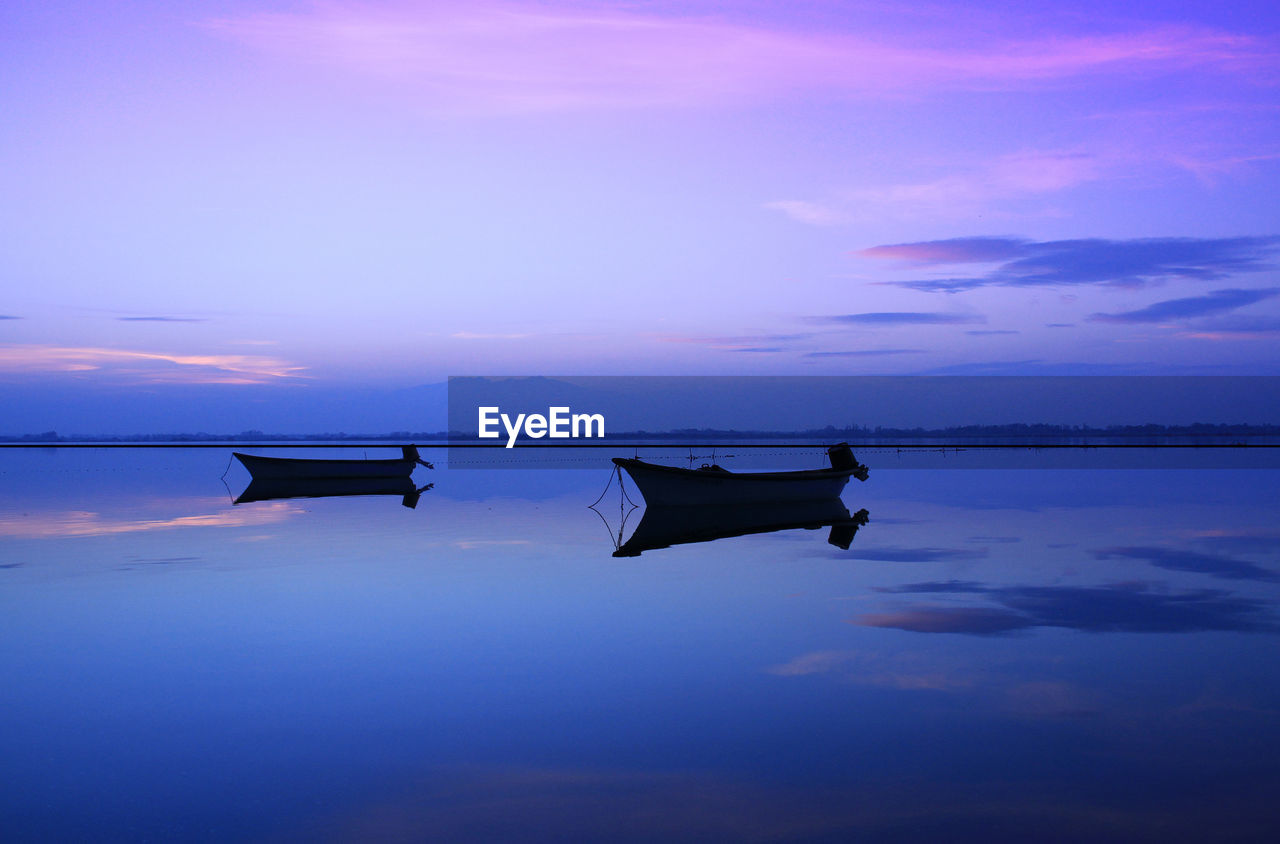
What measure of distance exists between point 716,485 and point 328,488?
28981 mm

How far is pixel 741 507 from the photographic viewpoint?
35719 mm

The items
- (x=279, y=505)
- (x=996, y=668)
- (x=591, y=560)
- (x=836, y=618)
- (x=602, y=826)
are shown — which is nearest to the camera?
(x=602, y=826)

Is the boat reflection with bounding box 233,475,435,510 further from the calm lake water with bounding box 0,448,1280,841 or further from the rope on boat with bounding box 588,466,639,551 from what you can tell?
the calm lake water with bounding box 0,448,1280,841

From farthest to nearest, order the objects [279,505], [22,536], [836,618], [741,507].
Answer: [279,505], [741,507], [22,536], [836,618]

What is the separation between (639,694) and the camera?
10.8 meters

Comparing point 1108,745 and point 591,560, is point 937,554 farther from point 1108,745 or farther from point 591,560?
point 1108,745

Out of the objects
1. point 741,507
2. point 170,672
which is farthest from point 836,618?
point 741,507

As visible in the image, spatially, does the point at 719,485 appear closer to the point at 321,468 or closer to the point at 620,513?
the point at 620,513

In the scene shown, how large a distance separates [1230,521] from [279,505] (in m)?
35.2

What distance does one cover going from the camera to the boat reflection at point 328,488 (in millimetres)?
48688

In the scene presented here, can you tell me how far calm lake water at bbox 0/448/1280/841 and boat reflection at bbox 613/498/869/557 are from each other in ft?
7.73

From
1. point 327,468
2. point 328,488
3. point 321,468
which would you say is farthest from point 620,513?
point 321,468

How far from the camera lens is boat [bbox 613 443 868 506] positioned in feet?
103

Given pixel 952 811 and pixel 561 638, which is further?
pixel 561 638
